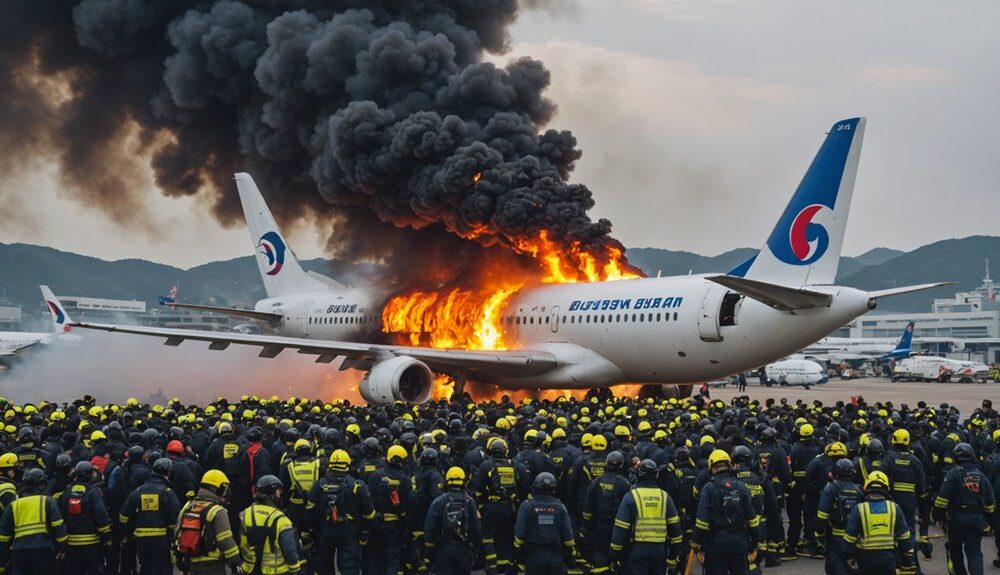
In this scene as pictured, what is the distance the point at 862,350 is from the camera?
10581 centimetres

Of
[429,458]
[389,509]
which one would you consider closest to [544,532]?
[389,509]

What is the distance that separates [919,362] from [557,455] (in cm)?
6934

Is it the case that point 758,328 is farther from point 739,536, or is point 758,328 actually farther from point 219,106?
point 219,106

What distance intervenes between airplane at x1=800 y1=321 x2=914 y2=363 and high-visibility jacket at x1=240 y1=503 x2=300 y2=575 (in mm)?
82143

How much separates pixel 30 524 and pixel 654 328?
21.4 meters

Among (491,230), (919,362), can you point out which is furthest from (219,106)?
(919,362)

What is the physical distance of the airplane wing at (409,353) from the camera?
31766mm

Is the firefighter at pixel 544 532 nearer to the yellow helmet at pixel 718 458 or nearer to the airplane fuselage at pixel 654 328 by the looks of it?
the yellow helmet at pixel 718 458

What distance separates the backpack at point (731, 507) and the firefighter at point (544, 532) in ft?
5.21

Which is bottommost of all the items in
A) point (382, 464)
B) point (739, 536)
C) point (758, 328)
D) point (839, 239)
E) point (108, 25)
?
point (739, 536)

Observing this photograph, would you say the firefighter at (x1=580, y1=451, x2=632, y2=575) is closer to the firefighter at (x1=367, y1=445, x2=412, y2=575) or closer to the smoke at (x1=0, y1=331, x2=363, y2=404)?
the firefighter at (x1=367, y1=445, x2=412, y2=575)

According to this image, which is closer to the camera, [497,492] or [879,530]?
[879,530]

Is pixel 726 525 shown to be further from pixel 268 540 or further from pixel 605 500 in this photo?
pixel 268 540

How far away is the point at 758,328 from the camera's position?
28.0 m
